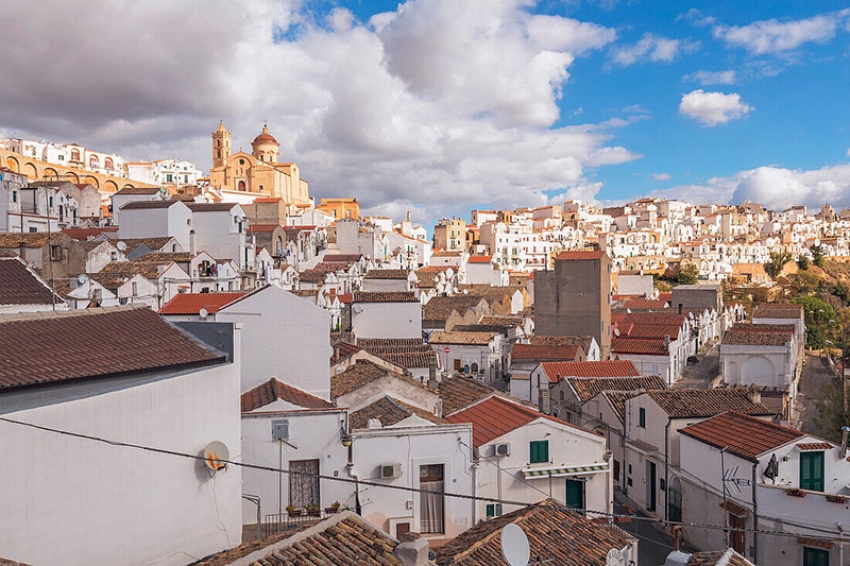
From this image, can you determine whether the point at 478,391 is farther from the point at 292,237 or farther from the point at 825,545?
the point at 292,237

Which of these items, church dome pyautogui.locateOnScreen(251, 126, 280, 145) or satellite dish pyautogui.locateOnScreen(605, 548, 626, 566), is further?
church dome pyautogui.locateOnScreen(251, 126, 280, 145)

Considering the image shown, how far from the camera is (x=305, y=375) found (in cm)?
1809

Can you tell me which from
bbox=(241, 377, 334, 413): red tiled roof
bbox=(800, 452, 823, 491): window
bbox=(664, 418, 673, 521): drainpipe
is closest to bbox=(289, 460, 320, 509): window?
bbox=(241, 377, 334, 413): red tiled roof

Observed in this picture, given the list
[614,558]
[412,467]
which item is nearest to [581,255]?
[412,467]

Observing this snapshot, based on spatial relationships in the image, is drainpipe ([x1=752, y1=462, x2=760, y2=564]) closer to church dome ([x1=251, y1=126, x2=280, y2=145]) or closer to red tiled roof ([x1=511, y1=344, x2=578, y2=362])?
red tiled roof ([x1=511, y1=344, x2=578, y2=362])

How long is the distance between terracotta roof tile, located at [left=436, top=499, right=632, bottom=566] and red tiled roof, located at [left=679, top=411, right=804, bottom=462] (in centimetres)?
604

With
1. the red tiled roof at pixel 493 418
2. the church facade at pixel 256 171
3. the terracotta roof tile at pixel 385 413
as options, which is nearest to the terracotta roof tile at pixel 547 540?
the terracotta roof tile at pixel 385 413

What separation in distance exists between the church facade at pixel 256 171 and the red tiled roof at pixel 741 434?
7597 cm

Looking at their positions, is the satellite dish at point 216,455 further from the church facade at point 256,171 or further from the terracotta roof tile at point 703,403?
the church facade at point 256,171

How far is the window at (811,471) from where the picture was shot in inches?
723

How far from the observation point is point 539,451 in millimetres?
18969

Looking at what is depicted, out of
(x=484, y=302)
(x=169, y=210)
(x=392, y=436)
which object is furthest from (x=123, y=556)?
(x=484, y=302)

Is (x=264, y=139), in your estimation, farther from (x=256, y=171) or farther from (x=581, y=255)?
(x=581, y=255)

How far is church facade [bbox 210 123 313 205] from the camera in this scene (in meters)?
97.1
